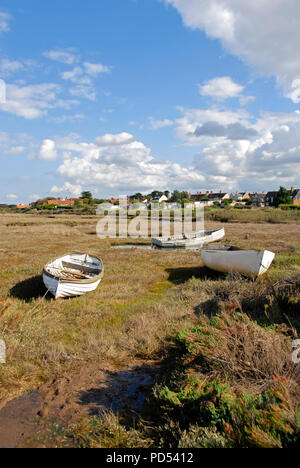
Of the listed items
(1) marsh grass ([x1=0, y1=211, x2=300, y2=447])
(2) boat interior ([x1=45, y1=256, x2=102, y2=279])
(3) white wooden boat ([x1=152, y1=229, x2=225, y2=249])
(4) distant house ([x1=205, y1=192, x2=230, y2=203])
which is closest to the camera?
(1) marsh grass ([x1=0, y1=211, x2=300, y2=447])

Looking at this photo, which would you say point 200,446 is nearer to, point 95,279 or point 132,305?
point 132,305

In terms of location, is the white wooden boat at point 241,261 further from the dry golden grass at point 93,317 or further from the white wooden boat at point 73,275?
the white wooden boat at point 73,275

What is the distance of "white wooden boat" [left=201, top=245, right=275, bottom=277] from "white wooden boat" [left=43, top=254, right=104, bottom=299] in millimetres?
5479

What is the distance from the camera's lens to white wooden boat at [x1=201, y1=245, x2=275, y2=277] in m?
12.1

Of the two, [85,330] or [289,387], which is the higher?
[289,387]

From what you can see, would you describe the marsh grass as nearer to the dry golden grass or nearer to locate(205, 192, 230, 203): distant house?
the dry golden grass

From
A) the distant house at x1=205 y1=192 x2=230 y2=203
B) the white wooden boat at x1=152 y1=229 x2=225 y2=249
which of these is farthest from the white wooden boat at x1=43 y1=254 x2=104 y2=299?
the distant house at x1=205 y1=192 x2=230 y2=203

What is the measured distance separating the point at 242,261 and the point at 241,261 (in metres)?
0.07

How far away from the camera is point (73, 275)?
13273mm

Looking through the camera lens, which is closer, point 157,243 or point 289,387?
point 289,387

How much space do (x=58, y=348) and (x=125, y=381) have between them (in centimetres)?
193

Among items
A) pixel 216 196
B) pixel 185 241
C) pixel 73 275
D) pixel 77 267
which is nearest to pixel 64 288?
pixel 73 275

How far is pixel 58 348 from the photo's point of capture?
675cm
